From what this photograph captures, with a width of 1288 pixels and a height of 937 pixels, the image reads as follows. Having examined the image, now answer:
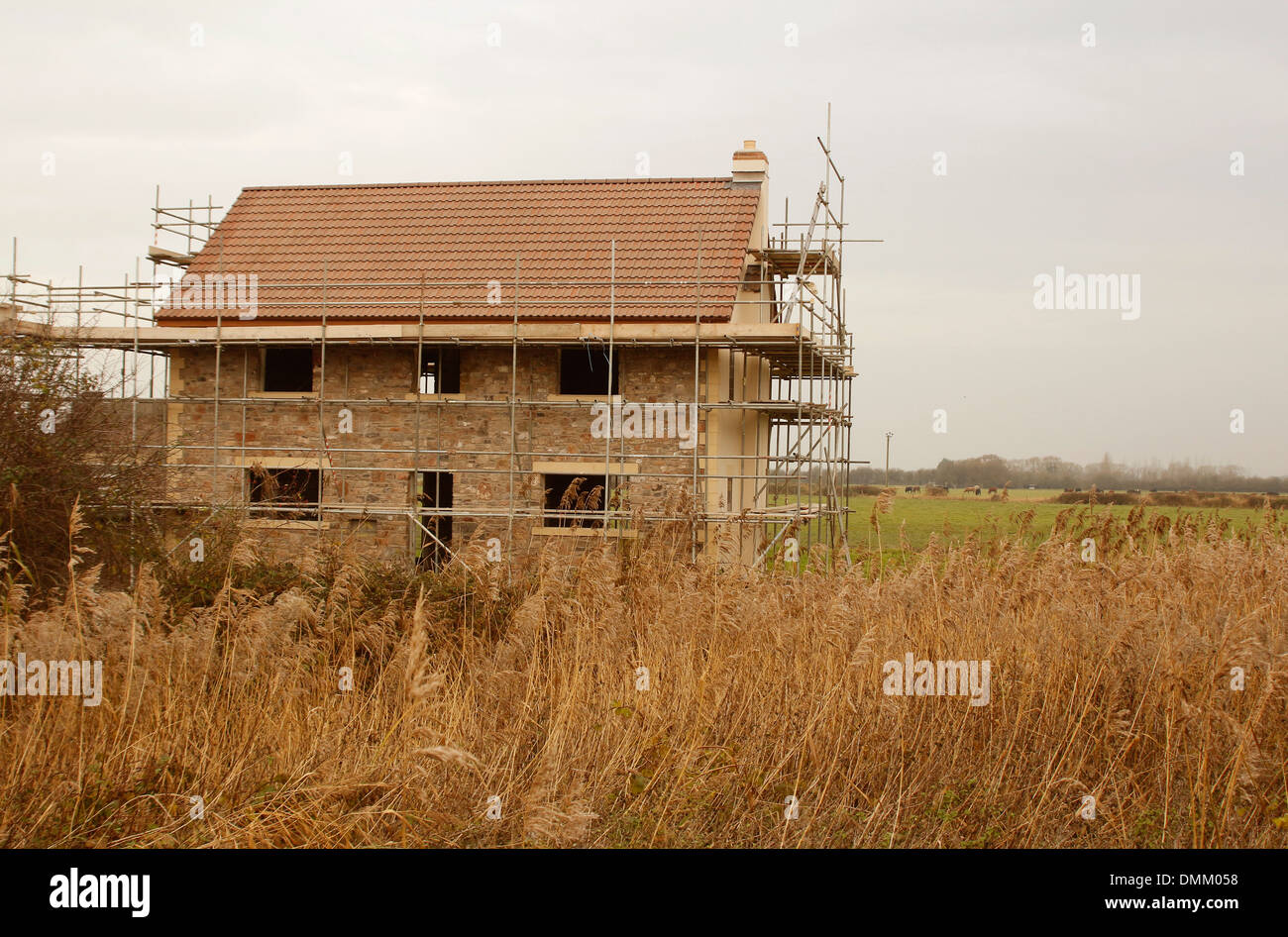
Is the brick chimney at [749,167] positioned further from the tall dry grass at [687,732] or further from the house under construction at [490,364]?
the tall dry grass at [687,732]

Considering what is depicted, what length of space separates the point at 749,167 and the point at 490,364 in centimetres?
683

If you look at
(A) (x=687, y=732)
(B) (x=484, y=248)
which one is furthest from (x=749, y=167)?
(A) (x=687, y=732)

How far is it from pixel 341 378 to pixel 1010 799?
1545cm

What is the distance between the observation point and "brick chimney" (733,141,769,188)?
19.5 metres

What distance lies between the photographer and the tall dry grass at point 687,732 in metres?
4.46

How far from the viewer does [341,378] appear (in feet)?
58.9

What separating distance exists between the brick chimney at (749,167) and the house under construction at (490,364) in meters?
0.05

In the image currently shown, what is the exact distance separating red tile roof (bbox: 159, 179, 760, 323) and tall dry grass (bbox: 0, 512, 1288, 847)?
432 inches

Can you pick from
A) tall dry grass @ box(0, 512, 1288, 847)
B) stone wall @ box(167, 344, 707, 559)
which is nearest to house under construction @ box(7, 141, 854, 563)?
stone wall @ box(167, 344, 707, 559)

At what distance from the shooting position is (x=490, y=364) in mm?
17406

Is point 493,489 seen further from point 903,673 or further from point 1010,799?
point 1010,799

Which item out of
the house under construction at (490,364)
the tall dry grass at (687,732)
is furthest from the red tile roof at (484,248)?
the tall dry grass at (687,732)

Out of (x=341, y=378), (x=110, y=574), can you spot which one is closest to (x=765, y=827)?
(x=110, y=574)

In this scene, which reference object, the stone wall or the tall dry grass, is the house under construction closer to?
the stone wall
